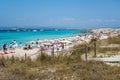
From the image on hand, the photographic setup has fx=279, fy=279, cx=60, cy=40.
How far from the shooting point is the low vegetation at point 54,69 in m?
9.05

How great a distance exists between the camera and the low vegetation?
9.05 meters

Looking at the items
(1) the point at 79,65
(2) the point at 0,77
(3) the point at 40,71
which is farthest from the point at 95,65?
(2) the point at 0,77

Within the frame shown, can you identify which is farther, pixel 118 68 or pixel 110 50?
pixel 110 50

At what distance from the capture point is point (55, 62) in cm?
1145

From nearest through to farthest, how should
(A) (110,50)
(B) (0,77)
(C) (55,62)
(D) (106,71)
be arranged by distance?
1. (B) (0,77)
2. (D) (106,71)
3. (C) (55,62)
4. (A) (110,50)

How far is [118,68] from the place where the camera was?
10203 millimetres

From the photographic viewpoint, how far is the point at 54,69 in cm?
1030

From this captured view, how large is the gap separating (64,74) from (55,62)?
203cm

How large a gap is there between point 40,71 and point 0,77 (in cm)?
149

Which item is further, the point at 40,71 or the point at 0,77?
the point at 40,71

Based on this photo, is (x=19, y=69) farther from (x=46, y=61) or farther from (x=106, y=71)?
(x=106, y=71)

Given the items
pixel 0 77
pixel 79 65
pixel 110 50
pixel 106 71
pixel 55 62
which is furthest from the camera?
pixel 110 50

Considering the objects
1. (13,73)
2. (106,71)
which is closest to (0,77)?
(13,73)

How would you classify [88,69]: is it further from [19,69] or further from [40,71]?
[19,69]
